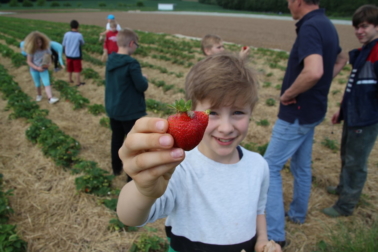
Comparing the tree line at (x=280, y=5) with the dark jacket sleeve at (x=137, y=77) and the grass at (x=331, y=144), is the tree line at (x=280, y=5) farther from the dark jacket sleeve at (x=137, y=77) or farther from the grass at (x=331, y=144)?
the dark jacket sleeve at (x=137, y=77)

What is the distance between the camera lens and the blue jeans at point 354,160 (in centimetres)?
298

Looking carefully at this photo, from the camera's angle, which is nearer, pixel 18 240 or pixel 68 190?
pixel 18 240

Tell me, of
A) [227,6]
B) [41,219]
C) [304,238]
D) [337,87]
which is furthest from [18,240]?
[227,6]

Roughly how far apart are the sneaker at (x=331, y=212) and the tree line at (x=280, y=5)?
2008 inches

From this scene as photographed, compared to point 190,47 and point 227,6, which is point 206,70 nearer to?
point 190,47

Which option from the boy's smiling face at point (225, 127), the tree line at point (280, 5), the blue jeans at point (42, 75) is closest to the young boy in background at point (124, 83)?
the boy's smiling face at point (225, 127)

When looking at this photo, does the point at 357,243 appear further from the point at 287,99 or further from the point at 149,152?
the point at 149,152

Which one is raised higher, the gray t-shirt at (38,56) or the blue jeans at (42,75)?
the gray t-shirt at (38,56)

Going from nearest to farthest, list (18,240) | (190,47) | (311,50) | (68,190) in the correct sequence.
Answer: (311,50) < (18,240) < (68,190) < (190,47)

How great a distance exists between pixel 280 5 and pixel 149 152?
7081 centimetres

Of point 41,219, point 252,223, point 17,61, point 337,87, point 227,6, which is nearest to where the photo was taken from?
point 252,223

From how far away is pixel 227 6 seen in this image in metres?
73.4

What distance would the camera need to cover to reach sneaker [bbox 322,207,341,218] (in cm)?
349

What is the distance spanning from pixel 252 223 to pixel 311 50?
1758 millimetres
